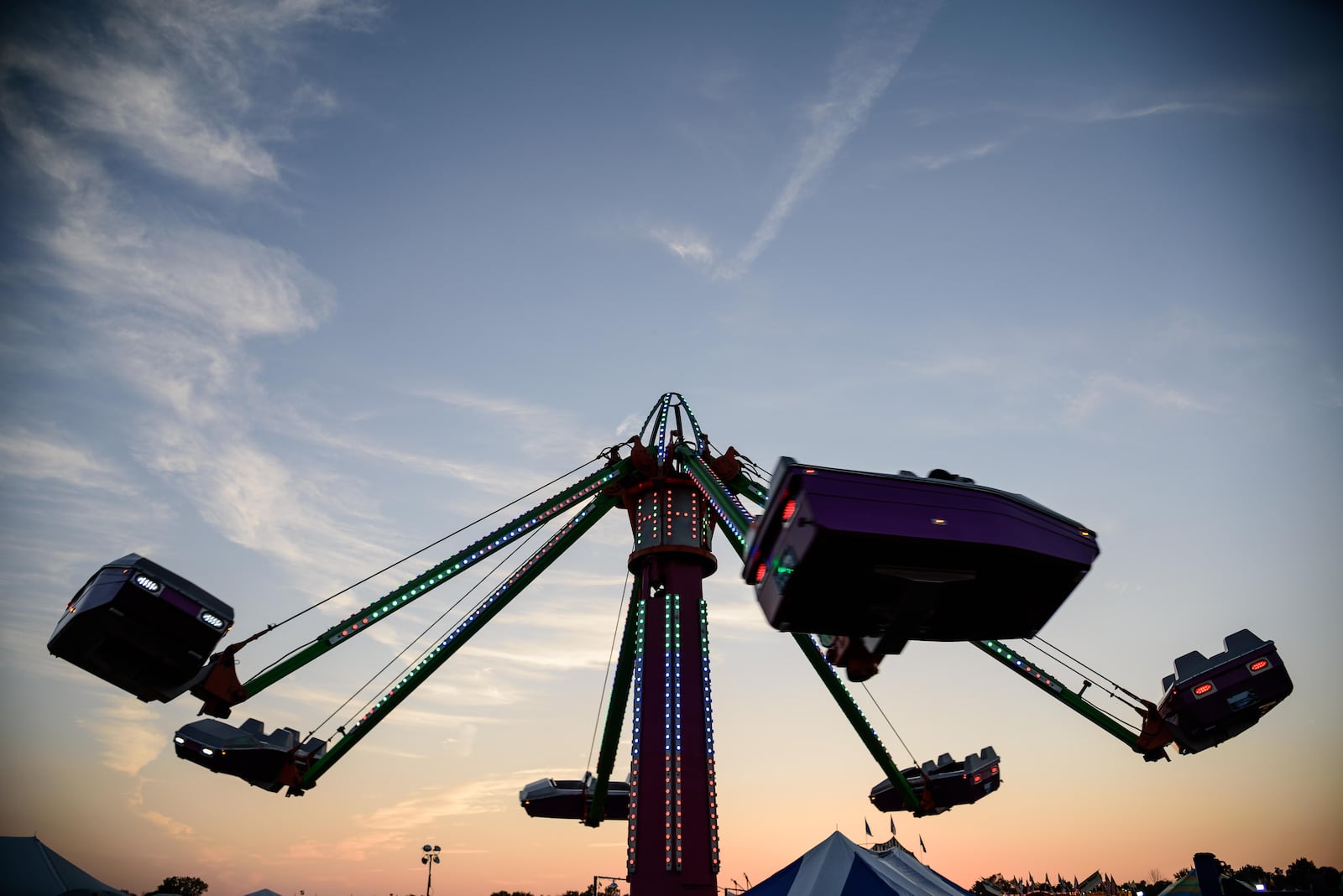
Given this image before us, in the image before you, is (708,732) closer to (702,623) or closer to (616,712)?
(702,623)

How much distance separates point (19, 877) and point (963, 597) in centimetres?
2232

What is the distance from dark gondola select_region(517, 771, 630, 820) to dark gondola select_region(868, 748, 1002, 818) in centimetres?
857

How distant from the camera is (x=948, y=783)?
22.2m

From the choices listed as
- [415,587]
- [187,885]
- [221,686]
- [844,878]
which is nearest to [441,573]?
[415,587]

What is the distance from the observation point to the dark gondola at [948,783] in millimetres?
22000

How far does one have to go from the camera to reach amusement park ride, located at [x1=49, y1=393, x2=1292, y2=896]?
33.7 feet

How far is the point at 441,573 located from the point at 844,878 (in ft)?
37.8

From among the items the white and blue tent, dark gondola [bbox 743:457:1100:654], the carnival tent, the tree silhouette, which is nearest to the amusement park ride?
dark gondola [bbox 743:457:1100:654]

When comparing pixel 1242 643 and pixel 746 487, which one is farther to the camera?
pixel 746 487

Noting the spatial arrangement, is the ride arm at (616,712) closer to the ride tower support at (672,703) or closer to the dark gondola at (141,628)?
the ride tower support at (672,703)

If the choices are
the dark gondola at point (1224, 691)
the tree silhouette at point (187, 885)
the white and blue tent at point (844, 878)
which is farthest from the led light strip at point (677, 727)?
the tree silhouette at point (187, 885)

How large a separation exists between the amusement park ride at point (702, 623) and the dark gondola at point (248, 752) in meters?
0.03

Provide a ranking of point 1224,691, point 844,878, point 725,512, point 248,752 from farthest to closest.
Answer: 1. point 725,512
2. point 1224,691
3. point 248,752
4. point 844,878

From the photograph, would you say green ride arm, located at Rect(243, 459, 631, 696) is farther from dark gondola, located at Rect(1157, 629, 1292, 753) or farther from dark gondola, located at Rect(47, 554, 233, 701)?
dark gondola, located at Rect(1157, 629, 1292, 753)
